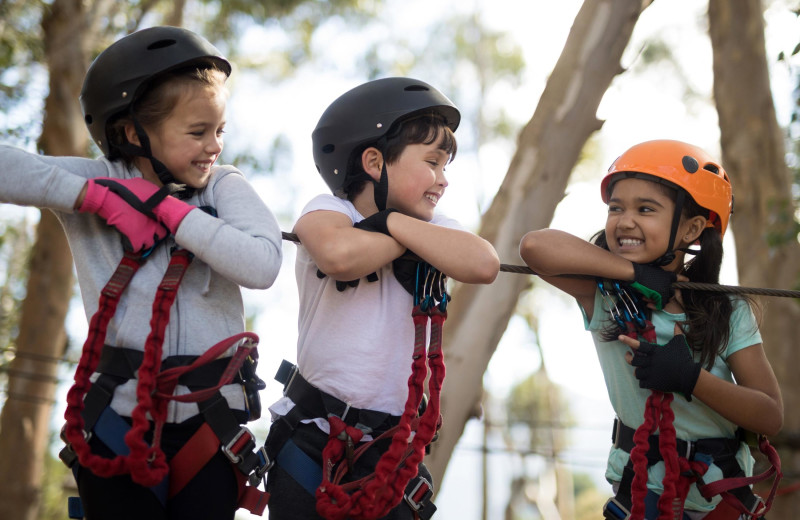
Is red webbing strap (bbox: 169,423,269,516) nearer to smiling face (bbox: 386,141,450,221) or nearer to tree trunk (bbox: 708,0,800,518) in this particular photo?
smiling face (bbox: 386,141,450,221)

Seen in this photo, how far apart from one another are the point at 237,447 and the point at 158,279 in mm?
554

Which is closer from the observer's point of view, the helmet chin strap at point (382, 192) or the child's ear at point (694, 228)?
the helmet chin strap at point (382, 192)

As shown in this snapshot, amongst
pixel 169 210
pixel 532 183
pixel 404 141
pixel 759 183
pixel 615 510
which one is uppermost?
pixel 759 183

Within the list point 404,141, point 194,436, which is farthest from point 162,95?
point 194,436

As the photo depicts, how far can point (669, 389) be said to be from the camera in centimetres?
254

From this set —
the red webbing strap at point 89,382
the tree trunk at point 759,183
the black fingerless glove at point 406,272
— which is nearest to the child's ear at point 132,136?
the red webbing strap at point 89,382

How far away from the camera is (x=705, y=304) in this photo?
9.25 ft

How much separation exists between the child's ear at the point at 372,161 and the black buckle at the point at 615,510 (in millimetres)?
1412

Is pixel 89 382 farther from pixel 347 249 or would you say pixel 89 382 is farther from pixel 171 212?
pixel 347 249

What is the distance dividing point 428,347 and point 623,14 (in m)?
3.74

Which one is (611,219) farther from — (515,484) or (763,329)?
(515,484)

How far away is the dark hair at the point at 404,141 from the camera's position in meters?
2.75

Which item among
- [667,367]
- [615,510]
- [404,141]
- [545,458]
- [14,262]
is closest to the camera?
[667,367]

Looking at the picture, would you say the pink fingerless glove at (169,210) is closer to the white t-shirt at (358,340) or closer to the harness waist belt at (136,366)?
the harness waist belt at (136,366)
